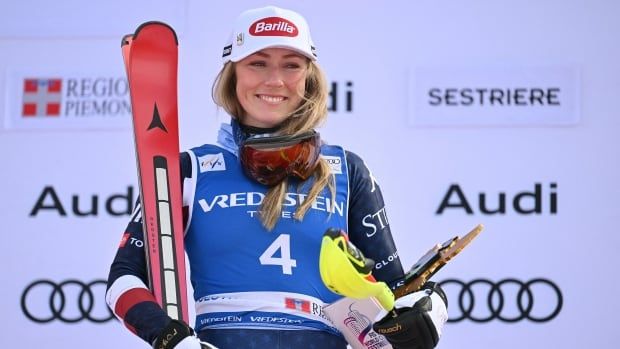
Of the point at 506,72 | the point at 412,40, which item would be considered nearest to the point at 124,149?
the point at 412,40

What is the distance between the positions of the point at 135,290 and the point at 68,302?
1865 millimetres

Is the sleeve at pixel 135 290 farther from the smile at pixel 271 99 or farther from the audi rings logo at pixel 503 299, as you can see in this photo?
the audi rings logo at pixel 503 299

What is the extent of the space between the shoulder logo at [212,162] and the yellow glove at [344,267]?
46 cm

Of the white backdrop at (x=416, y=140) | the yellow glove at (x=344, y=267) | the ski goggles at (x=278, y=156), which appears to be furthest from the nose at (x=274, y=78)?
the white backdrop at (x=416, y=140)

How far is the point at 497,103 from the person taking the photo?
159 inches

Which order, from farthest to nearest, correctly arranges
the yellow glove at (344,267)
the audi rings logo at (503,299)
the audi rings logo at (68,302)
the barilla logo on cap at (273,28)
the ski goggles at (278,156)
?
1. the audi rings logo at (68,302)
2. the audi rings logo at (503,299)
3. the barilla logo on cap at (273,28)
4. the ski goggles at (278,156)
5. the yellow glove at (344,267)

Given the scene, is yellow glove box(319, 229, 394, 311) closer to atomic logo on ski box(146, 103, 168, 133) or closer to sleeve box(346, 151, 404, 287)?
sleeve box(346, 151, 404, 287)

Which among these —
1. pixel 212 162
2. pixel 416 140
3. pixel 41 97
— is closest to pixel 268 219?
pixel 212 162

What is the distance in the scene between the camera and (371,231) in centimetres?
254

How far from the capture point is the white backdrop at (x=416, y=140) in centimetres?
397

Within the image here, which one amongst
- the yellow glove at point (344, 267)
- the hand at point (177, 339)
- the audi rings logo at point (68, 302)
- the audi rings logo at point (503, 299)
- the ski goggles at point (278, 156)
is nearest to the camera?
the yellow glove at point (344, 267)

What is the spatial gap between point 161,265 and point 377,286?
1.63 feet

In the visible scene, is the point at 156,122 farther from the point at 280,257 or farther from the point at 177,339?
the point at 177,339

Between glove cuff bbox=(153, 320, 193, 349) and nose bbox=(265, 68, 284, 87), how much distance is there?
54cm
